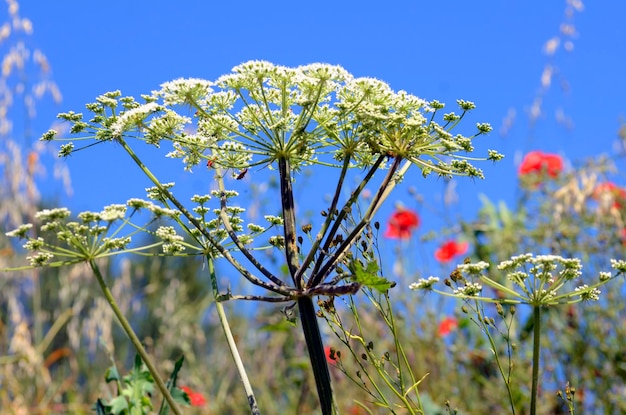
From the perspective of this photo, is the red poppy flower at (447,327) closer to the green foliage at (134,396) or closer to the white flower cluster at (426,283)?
the green foliage at (134,396)

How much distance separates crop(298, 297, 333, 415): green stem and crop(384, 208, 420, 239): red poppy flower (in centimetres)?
514

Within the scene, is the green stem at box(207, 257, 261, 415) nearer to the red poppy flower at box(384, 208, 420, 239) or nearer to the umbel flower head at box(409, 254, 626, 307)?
the umbel flower head at box(409, 254, 626, 307)

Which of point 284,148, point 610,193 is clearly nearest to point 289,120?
point 284,148

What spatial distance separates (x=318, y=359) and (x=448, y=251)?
5360 millimetres

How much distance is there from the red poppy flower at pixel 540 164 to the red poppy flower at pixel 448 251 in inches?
33.7

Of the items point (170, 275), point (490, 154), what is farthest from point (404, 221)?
point (170, 275)

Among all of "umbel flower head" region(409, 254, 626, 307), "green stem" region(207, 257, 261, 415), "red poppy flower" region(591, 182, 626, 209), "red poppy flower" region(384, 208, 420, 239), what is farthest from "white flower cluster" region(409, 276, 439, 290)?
"red poppy flower" region(384, 208, 420, 239)

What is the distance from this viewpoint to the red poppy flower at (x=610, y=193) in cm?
575

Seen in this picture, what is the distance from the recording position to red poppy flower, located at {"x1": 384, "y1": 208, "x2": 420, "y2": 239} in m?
6.90

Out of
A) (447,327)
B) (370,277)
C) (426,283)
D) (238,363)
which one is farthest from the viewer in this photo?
(447,327)

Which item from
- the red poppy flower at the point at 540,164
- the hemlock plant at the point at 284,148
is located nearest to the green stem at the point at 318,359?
the hemlock plant at the point at 284,148

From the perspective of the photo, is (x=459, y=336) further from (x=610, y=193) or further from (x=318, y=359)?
(x=318, y=359)

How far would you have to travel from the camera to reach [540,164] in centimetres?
664

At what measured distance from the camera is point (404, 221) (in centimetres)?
697
